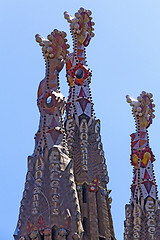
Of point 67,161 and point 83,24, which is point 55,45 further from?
point 83,24

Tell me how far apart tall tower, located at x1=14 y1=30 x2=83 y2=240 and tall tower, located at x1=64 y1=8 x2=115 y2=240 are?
6010 millimetres

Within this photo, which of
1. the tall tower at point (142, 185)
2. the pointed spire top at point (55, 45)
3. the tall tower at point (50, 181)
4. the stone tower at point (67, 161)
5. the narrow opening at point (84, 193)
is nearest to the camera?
the tall tower at point (50, 181)

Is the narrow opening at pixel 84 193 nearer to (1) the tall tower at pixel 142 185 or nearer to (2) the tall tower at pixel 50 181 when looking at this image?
(1) the tall tower at pixel 142 185

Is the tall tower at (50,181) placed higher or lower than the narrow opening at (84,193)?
lower

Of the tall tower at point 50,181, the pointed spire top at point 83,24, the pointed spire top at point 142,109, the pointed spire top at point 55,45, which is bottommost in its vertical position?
the tall tower at point 50,181

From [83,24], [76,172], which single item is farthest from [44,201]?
[83,24]

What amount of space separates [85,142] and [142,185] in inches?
117

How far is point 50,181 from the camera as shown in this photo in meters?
18.3

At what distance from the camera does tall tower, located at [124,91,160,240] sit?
26.0 meters

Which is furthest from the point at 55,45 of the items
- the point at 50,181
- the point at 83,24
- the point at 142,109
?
the point at 83,24

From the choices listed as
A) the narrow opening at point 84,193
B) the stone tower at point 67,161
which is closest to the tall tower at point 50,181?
the stone tower at point 67,161

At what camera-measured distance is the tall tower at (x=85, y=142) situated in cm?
2527

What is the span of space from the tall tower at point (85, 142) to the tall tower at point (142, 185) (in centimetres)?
104

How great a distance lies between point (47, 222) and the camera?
17.5 m
